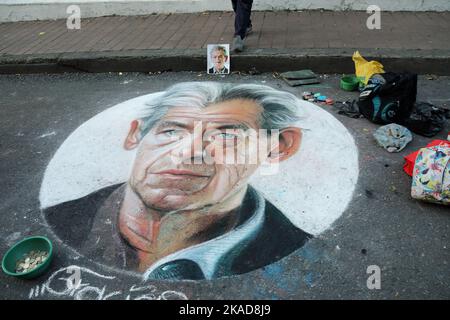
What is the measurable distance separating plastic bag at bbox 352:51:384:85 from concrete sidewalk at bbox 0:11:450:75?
0.21m

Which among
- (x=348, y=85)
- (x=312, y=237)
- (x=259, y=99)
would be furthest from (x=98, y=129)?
(x=348, y=85)

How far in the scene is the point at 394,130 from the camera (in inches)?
124

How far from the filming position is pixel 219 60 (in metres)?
4.40

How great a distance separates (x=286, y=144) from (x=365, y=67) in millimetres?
1473

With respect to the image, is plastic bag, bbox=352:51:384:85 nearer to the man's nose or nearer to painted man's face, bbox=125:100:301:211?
painted man's face, bbox=125:100:301:211

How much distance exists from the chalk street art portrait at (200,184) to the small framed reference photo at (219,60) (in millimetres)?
733

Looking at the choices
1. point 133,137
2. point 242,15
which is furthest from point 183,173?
point 242,15

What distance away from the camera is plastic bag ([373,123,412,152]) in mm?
3059

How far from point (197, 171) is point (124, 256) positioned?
831 millimetres

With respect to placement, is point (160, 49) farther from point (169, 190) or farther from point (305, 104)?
point (169, 190)
